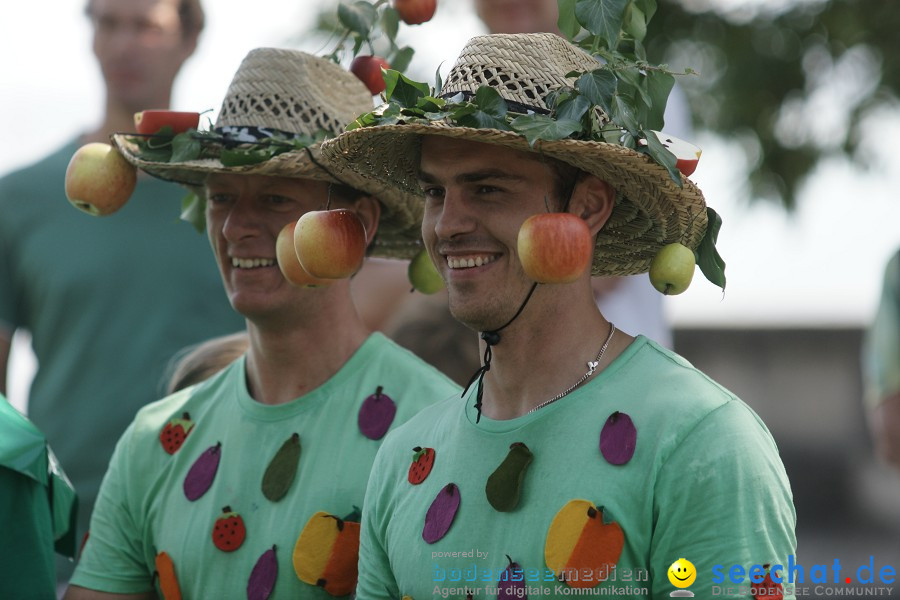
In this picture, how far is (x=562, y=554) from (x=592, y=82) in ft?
3.39

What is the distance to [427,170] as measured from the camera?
3150 millimetres

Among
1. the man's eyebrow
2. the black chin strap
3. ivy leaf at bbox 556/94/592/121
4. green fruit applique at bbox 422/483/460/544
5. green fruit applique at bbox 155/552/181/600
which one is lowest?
green fruit applique at bbox 155/552/181/600

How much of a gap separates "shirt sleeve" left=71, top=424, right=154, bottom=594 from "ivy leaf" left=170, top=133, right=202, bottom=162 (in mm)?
872

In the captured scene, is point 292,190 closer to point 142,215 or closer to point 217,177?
point 217,177

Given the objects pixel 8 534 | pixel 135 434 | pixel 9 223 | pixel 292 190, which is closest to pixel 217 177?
pixel 292 190

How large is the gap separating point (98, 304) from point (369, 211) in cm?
144

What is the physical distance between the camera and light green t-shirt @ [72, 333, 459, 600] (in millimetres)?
3561

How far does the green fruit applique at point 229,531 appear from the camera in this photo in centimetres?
361

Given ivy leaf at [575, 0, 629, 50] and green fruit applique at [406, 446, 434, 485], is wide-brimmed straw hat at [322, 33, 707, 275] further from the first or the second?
green fruit applique at [406, 446, 434, 485]

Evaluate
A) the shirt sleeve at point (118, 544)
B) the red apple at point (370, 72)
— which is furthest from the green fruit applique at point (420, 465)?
the red apple at point (370, 72)

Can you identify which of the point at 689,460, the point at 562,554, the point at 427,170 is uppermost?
the point at 427,170

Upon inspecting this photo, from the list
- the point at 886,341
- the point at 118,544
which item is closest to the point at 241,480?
the point at 118,544

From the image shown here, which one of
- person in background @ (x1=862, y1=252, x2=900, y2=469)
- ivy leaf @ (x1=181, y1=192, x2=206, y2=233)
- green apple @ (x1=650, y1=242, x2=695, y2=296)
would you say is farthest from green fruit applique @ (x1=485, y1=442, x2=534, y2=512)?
person in background @ (x1=862, y1=252, x2=900, y2=469)

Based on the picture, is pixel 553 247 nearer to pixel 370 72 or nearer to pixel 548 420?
pixel 548 420
